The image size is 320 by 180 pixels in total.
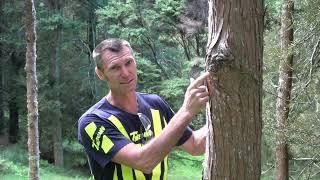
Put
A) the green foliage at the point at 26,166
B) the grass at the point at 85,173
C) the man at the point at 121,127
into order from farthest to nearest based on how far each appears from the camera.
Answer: the grass at the point at 85,173, the green foliage at the point at 26,166, the man at the point at 121,127

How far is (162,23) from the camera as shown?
17.9m

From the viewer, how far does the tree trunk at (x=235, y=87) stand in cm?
201

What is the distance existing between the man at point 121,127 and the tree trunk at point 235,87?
38cm

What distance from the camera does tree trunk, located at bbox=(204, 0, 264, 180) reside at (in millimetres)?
2010

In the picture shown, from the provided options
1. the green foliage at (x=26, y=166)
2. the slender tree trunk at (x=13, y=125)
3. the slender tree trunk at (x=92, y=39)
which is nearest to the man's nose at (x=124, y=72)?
the green foliage at (x=26, y=166)

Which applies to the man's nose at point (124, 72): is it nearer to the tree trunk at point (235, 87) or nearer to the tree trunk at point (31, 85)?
the tree trunk at point (235, 87)

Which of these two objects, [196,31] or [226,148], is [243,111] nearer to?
[226,148]

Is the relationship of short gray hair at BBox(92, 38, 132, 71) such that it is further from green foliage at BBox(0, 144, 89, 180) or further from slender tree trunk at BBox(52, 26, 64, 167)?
slender tree trunk at BBox(52, 26, 64, 167)

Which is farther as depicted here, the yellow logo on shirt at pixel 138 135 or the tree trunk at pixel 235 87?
the yellow logo on shirt at pixel 138 135

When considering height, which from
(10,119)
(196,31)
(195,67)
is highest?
(196,31)

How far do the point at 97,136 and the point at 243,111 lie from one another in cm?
80

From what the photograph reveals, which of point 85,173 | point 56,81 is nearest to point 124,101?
point 85,173

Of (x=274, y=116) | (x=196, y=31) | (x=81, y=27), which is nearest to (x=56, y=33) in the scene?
(x=81, y=27)

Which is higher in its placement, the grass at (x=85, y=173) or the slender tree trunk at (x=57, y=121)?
the slender tree trunk at (x=57, y=121)
